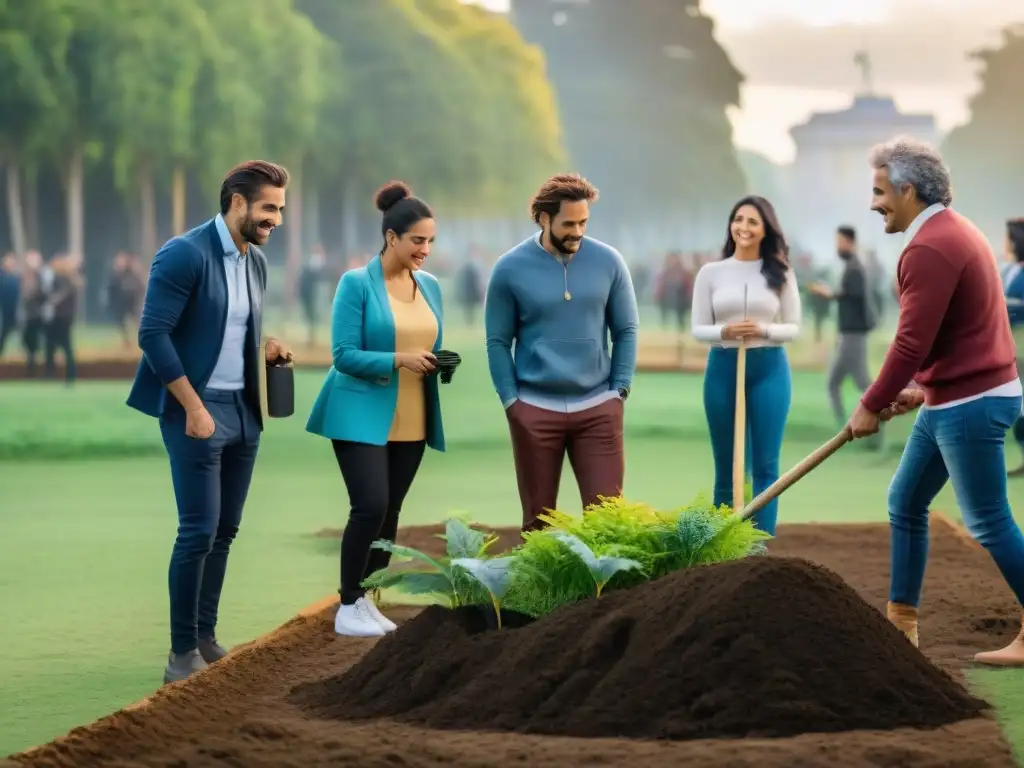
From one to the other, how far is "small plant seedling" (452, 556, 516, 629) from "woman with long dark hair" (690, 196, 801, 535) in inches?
101

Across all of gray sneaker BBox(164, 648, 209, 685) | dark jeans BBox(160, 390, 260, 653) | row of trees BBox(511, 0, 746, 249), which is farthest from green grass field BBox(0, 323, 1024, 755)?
row of trees BBox(511, 0, 746, 249)

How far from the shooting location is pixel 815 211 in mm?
29219

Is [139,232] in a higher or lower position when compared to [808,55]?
lower

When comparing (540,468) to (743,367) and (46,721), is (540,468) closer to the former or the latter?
(743,367)

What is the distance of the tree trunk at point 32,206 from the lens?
2495 cm

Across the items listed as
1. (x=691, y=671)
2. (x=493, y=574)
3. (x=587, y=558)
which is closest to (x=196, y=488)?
(x=493, y=574)

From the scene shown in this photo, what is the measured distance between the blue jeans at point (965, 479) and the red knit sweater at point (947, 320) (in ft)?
0.31

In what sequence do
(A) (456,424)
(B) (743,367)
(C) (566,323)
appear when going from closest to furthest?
(C) (566,323), (B) (743,367), (A) (456,424)

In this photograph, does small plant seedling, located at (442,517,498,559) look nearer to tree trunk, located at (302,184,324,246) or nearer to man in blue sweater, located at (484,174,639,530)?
man in blue sweater, located at (484,174,639,530)

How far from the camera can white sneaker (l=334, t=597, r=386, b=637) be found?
6816 millimetres

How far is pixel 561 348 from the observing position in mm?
6820

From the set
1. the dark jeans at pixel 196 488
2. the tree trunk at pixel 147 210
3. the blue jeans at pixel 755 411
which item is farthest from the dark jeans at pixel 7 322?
the dark jeans at pixel 196 488

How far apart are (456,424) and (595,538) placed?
1471 cm

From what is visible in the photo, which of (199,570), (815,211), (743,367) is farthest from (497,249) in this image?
(199,570)
